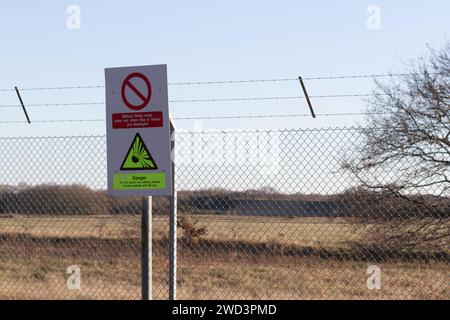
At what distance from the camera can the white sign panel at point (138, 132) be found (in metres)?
5.68

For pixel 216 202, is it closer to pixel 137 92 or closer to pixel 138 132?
pixel 138 132

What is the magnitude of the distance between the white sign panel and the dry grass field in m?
2.72

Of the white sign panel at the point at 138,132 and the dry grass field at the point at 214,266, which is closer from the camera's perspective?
the white sign panel at the point at 138,132

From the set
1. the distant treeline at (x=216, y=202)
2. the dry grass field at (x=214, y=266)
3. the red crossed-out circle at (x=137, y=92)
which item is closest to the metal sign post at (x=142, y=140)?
the red crossed-out circle at (x=137, y=92)

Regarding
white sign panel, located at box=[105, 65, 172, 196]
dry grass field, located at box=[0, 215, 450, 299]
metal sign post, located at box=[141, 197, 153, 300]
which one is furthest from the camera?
dry grass field, located at box=[0, 215, 450, 299]

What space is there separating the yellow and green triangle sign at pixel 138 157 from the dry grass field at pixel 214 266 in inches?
108

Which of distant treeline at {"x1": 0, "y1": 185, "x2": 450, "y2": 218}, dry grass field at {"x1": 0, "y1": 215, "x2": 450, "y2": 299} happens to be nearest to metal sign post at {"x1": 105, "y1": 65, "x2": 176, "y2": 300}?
distant treeline at {"x1": 0, "y1": 185, "x2": 450, "y2": 218}

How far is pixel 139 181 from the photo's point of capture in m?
5.74

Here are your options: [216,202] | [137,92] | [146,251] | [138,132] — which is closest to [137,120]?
[138,132]

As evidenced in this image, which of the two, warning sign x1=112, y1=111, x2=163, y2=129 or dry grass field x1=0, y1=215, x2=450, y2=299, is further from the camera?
dry grass field x1=0, y1=215, x2=450, y2=299

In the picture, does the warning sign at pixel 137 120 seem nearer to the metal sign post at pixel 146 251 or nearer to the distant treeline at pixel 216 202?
the metal sign post at pixel 146 251

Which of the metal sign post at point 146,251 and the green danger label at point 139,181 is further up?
the green danger label at point 139,181

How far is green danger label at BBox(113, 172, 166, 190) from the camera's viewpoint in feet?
18.7

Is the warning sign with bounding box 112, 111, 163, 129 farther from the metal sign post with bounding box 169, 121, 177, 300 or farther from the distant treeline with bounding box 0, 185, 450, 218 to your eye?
the distant treeline with bounding box 0, 185, 450, 218
